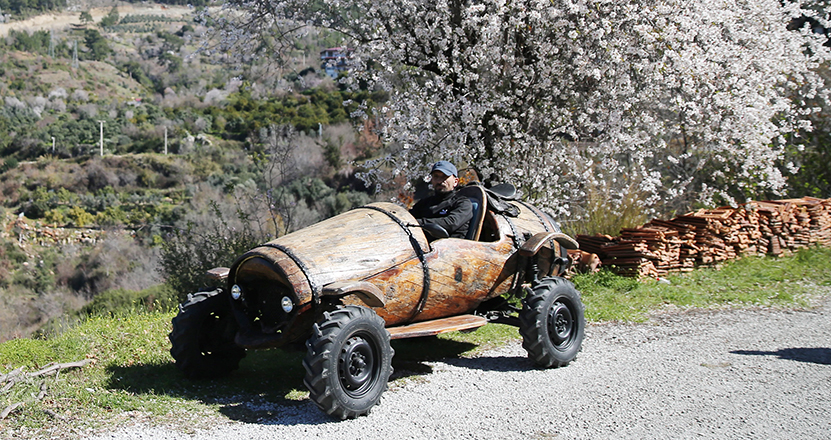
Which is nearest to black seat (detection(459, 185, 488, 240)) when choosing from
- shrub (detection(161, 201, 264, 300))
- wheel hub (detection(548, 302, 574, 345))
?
wheel hub (detection(548, 302, 574, 345))

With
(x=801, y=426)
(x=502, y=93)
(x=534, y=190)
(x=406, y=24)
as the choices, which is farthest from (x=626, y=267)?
(x=801, y=426)

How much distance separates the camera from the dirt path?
78000 millimetres

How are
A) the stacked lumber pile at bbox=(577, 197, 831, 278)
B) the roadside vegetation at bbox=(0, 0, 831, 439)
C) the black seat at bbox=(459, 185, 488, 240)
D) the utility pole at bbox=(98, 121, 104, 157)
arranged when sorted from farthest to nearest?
the utility pole at bbox=(98, 121, 104, 157)
the stacked lumber pile at bbox=(577, 197, 831, 278)
the black seat at bbox=(459, 185, 488, 240)
the roadside vegetation at bbox=(0, 0, 831, 439)

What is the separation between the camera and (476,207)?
676cm

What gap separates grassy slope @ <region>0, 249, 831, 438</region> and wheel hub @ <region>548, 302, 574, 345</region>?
0.97m

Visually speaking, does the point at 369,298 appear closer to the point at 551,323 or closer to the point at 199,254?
the point at 551,323

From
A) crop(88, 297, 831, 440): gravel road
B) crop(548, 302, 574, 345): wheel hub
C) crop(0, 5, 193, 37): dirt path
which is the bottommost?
crop(88, 297, 831, 440): gravel road

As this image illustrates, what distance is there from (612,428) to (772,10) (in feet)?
40.3

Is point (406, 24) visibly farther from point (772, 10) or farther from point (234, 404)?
point (772, 10)

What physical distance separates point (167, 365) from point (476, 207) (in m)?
3.11

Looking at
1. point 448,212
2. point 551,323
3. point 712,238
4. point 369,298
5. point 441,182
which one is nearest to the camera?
point 369,298

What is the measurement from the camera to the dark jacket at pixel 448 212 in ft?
21.3

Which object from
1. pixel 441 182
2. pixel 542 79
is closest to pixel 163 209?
pixel 542 79

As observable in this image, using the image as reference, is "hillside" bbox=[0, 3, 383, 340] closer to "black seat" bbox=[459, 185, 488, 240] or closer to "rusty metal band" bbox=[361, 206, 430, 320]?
"black seat" bbox=[459, 185, 488, 240]
